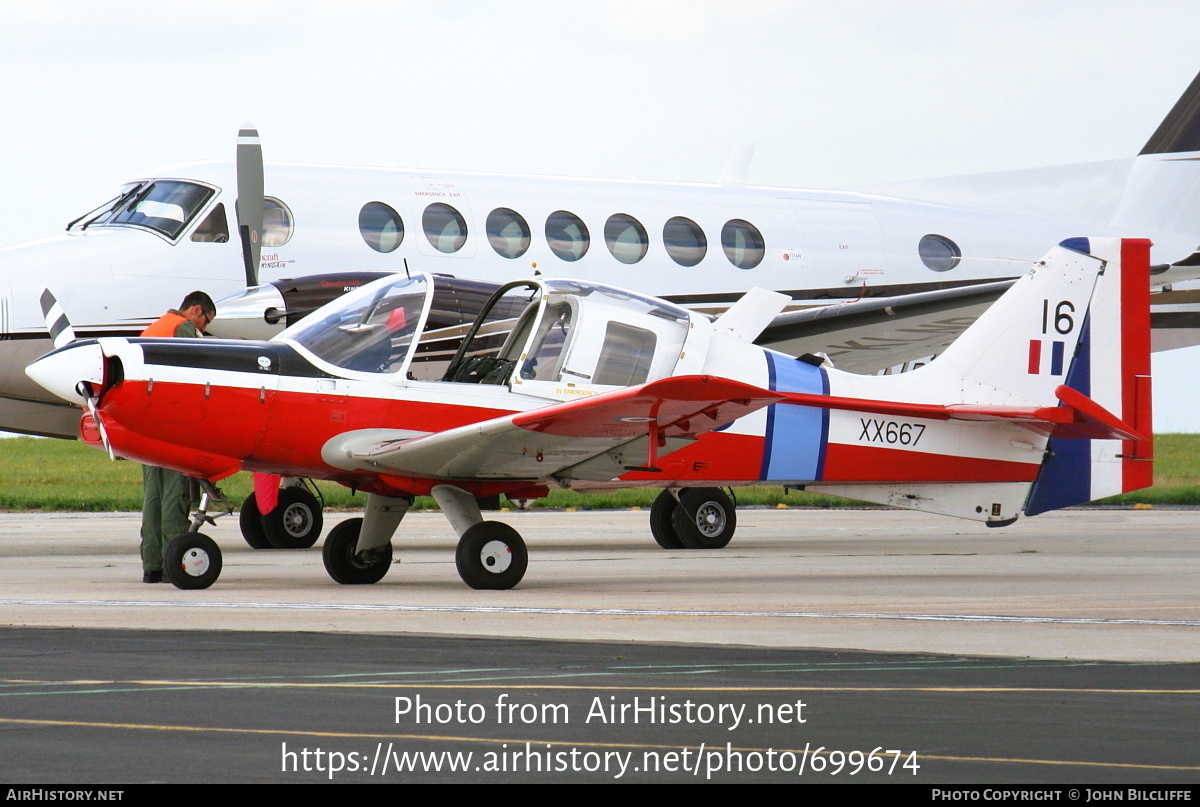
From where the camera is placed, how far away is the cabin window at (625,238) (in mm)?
17094

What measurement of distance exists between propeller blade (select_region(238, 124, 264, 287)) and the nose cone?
212 inches

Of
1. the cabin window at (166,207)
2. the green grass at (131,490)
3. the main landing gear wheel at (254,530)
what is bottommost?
the green grass at (131,490)

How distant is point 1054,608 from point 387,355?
15.3 feet

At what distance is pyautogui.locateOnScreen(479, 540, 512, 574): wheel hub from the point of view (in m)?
10.1

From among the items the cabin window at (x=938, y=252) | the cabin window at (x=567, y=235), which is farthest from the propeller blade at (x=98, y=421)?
the cabin window at (x=938, y=252)

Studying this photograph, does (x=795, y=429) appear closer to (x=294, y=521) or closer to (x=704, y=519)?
(x=704, y=519)

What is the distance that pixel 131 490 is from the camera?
27.6 meters

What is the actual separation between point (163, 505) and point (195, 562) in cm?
89

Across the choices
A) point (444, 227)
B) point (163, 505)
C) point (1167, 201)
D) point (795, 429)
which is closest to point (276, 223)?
point (444, 227)

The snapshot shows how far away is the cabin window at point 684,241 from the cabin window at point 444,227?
249cm

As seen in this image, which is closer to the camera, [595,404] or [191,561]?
[595,404]

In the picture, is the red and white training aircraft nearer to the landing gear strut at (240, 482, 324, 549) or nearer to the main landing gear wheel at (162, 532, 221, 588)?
the main landing gear wheel at (162, 532, 221, 588)

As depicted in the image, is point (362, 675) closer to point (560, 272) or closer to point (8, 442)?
point (560, 272)

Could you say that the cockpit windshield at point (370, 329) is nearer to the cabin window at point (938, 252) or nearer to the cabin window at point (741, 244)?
the cabin window at point (741, 244)
